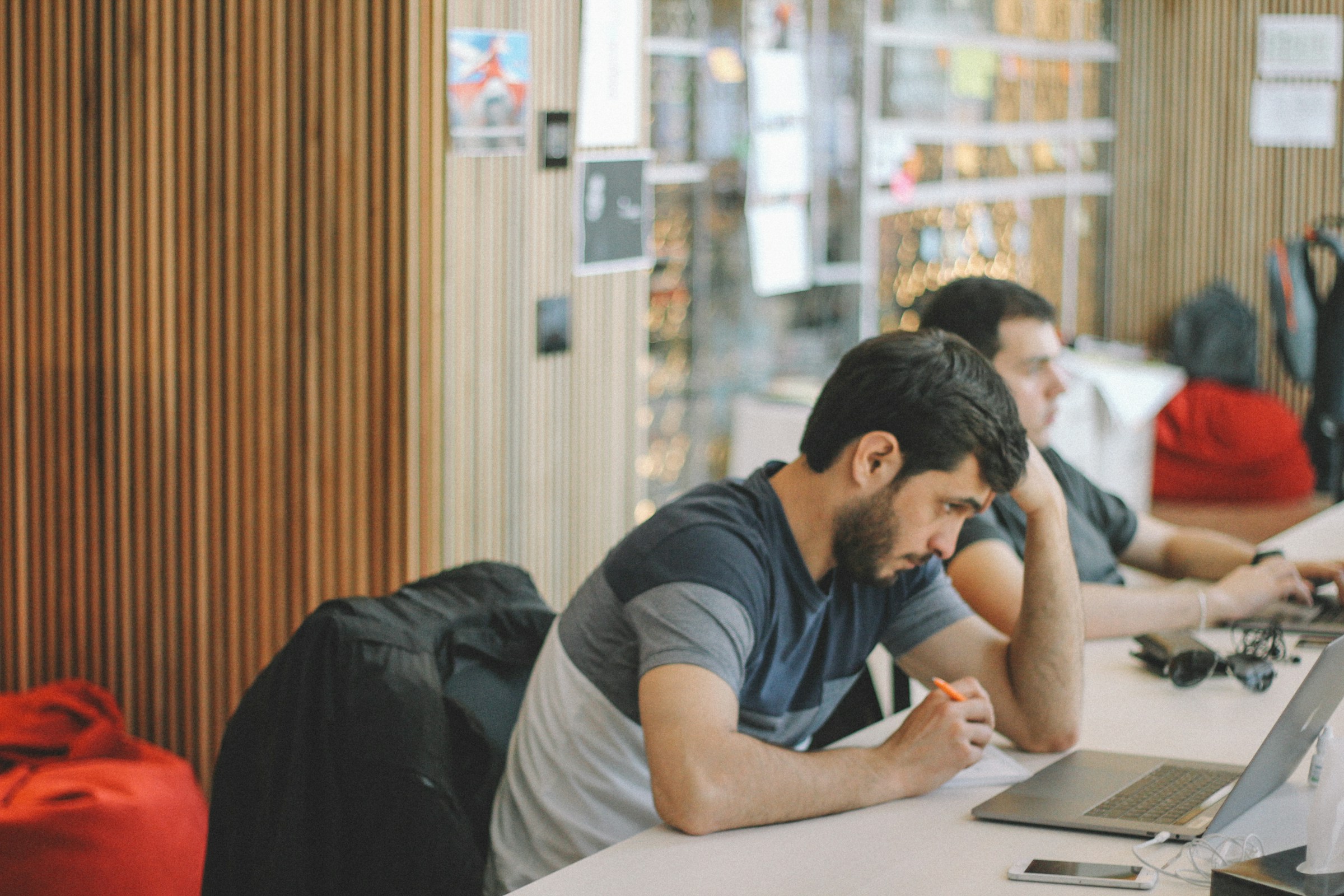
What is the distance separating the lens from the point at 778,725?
195 cm

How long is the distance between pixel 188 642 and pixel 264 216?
36.4 inches

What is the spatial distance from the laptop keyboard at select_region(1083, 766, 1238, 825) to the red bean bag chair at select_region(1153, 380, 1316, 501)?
4.55m

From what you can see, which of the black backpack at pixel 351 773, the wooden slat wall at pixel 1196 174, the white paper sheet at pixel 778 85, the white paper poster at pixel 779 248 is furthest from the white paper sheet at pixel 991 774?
the wooden slat wall at pixel 1196 174

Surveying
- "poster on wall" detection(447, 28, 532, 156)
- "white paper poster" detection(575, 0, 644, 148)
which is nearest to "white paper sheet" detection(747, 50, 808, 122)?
"white paper poster" detection(575, 0, 644, 148)

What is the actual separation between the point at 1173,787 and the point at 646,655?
70 cm

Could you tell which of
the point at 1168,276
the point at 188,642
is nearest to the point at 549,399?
the point at 188,642

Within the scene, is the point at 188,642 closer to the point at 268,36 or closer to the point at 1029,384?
the point at 268,36

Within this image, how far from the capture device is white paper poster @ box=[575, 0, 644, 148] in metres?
3.24

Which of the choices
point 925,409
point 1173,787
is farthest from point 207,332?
point 1173,787

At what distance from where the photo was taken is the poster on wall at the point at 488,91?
2.89 meters

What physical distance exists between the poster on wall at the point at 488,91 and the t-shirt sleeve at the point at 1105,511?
4.45 ft

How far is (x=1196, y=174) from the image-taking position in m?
6.84

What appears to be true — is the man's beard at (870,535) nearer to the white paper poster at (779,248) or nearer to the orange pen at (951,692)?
the orange pen at (951,692)

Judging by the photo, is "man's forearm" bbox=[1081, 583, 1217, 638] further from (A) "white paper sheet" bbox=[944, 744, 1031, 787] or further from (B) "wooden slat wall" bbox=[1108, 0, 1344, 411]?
(B) "wooden slat wall" bbox=[1108, 0, 1344, 411]
